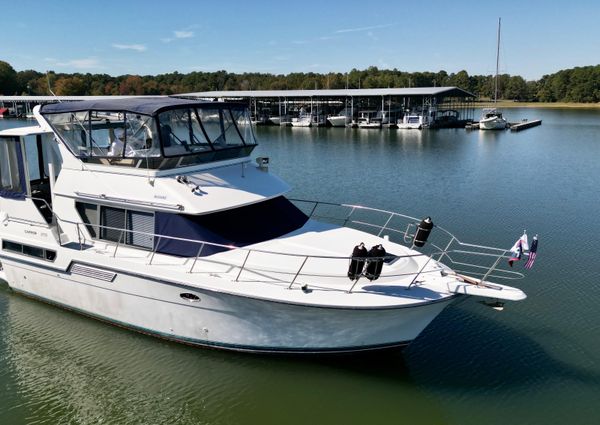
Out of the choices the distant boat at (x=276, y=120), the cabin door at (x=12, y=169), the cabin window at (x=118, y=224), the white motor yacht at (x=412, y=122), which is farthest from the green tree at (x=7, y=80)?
the cabin window at (x=118, y=224)

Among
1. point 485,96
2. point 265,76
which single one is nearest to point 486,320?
point 265,76

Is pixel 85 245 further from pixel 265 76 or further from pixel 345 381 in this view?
pixel 265 76

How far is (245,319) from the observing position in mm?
9961

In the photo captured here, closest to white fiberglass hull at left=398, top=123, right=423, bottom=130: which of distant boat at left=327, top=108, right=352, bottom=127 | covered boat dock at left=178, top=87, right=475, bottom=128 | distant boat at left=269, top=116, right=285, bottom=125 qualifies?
covered boat dock at left=178, top=87, right=475, bottom=128

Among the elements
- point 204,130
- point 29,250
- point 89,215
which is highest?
point 204,130

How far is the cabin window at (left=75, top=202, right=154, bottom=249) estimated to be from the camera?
1130 cm

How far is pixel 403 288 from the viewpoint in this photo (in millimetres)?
9578

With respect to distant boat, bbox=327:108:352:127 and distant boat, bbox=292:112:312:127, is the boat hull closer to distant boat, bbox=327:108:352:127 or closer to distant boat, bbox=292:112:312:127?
distant boat, bbox=327:108:352:127

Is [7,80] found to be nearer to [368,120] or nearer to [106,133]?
[368,120]

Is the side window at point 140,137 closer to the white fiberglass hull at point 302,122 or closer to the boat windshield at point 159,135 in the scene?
the boat windshield at point 159,135

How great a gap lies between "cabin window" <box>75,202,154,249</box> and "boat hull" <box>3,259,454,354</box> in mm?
1023

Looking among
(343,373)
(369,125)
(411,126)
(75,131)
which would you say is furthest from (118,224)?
(369,125)

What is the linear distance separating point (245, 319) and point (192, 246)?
6.96 feet

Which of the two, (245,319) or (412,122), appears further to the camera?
(412,122)
